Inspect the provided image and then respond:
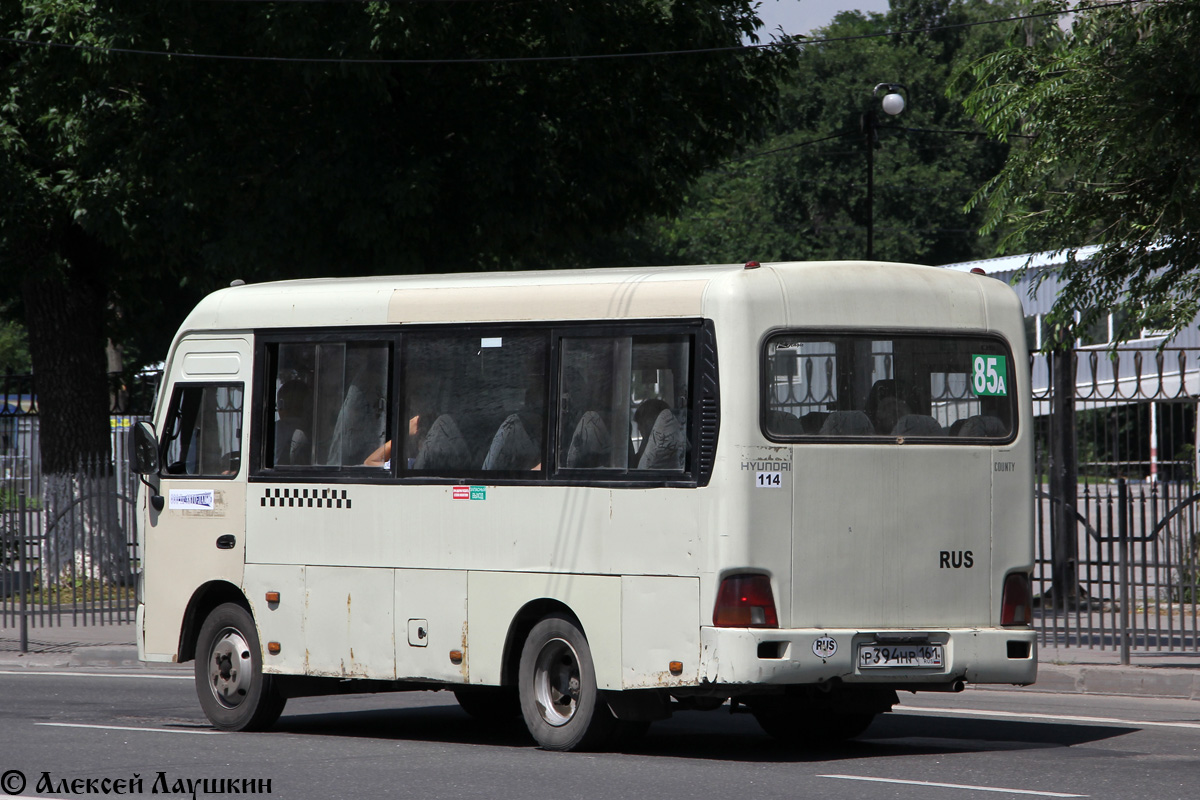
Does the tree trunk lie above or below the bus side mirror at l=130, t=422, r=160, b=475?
above

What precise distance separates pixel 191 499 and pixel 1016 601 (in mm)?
5458

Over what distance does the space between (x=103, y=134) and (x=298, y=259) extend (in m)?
2.72

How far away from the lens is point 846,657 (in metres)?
9.60

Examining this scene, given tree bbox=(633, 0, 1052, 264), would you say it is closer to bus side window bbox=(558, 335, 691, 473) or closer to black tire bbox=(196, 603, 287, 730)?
black tire bbox=(196, 603, 287, 730)

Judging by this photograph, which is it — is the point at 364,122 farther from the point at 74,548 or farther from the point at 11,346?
the point at 11,346

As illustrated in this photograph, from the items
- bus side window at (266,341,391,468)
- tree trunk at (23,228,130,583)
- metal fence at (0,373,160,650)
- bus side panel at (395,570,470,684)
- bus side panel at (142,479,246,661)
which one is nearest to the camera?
bus side panel at (395,570,470,684)

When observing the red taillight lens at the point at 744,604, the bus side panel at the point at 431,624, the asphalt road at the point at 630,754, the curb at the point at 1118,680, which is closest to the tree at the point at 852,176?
the curb at the point at 1118,680

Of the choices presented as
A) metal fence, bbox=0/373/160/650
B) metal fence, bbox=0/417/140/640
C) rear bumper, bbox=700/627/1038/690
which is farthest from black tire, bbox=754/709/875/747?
metal fence, bbox=0/373/160/650

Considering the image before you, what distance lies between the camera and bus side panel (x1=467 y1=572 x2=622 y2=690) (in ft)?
32.5

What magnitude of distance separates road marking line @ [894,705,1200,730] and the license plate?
7.68 feet

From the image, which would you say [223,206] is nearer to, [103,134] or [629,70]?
[103,134]

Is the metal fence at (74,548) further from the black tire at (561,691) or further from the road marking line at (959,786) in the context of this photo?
the road marking line at (959,786)

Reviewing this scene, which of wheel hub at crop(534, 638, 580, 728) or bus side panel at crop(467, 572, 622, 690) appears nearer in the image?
bus side panel at crop(467, 572, 622, 690)

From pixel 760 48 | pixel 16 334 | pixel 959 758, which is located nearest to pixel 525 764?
pixel 959 758
